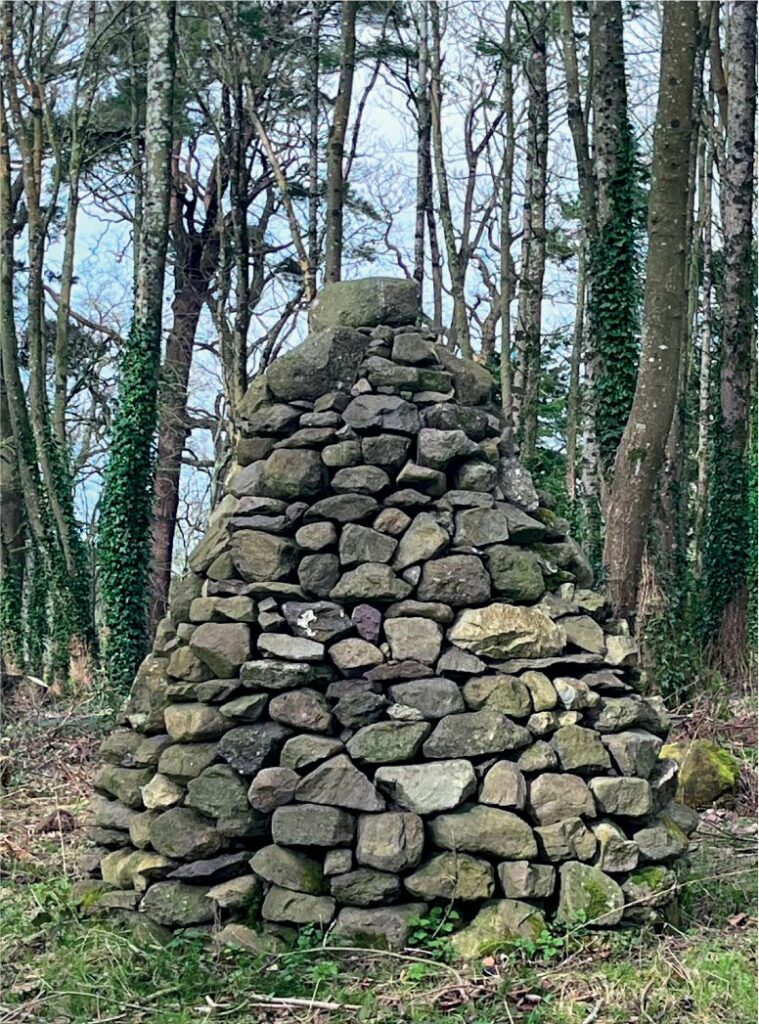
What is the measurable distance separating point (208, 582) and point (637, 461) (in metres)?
4.13

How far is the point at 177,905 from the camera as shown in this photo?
186 inches

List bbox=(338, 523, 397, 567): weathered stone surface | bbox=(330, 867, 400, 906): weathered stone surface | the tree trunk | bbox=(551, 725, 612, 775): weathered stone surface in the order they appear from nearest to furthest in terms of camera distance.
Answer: bbox=(330, 867, 400, 906): weathered stone surface < bbox=(551, 725, 612, 775): weathered stone surface < bbox=(338, 523, 397, 567): weathered stone surface < the tree trunk

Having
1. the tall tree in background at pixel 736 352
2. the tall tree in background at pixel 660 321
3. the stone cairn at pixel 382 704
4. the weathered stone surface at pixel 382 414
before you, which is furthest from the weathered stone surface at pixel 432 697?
the tall tree in background at pixel 736 352

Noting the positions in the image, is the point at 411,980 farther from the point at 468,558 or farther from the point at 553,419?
the point at 553,419

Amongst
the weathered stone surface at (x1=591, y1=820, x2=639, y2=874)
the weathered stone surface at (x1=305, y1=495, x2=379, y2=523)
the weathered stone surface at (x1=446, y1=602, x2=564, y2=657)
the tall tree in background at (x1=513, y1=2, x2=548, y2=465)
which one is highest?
the tall tree in background at (x1=513, y1=2, x2=548, y2=465)

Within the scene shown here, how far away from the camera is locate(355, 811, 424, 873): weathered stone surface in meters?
4.55

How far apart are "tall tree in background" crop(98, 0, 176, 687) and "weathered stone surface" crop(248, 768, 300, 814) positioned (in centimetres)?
701

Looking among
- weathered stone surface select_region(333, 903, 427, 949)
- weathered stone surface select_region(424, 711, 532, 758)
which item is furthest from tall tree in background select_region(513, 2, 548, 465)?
weathered stone surface select_region(333, 903, 427, 949)

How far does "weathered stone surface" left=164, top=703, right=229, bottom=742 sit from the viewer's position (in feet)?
16.1

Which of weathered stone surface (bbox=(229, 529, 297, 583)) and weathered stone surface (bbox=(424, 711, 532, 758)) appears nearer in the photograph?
weathered stone surface (bbox=(424, 711, 532, 758))

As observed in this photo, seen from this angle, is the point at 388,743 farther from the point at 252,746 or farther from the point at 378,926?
the point at 378,926

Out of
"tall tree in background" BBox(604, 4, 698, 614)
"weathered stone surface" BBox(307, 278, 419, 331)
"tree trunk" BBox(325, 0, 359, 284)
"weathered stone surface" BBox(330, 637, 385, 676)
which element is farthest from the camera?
"tree trunk" BBox(325, 0, 359, 284)

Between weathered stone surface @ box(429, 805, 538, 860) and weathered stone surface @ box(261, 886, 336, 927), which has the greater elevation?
weathered stone surface @ box(429, 805, 538, 860)

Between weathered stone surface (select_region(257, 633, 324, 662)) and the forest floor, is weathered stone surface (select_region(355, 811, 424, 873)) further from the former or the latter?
weathered stone surface (select_region(257, 633, 324, 662))
